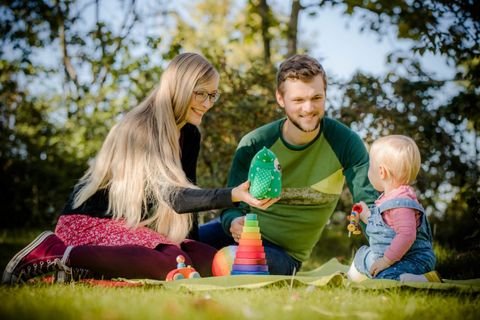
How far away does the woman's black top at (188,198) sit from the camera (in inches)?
127

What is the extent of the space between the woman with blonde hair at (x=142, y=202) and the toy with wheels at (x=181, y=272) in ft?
0.21

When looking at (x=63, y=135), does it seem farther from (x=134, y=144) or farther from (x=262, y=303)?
(x=262, y=303)

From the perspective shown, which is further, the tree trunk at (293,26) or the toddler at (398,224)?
the tree trunk at (293,26)

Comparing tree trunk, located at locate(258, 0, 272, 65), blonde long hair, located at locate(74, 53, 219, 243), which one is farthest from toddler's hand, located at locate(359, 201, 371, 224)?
tree trunk, located at locate(258, 0, 272, 65)

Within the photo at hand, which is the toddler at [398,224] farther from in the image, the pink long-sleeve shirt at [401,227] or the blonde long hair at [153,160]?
the blonde long hair at [153,160]

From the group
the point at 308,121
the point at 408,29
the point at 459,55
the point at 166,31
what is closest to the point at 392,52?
the point at 408,29

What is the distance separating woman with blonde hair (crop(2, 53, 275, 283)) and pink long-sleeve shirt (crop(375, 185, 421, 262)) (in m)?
0.65

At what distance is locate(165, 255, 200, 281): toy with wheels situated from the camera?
11.0 ft

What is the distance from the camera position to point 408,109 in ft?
18.3

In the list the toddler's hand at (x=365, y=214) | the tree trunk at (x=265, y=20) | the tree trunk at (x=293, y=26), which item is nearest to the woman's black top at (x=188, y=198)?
the toddler's hand at (x=365, y=214)

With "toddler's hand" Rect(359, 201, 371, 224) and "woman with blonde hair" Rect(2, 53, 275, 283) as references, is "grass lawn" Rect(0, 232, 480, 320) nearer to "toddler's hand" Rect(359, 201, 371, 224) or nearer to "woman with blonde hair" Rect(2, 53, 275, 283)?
"woman with blonde hair" Rect(2, 53, 275, 283)

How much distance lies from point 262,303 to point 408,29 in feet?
12.6

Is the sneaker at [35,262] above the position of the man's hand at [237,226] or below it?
below

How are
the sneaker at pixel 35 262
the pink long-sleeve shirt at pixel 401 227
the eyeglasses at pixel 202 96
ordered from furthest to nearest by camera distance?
the eyeglasses at pixel 202 96 < the sneaker at pixel 35 262 < the pink long-sleeve shirt at pixel 401 227
